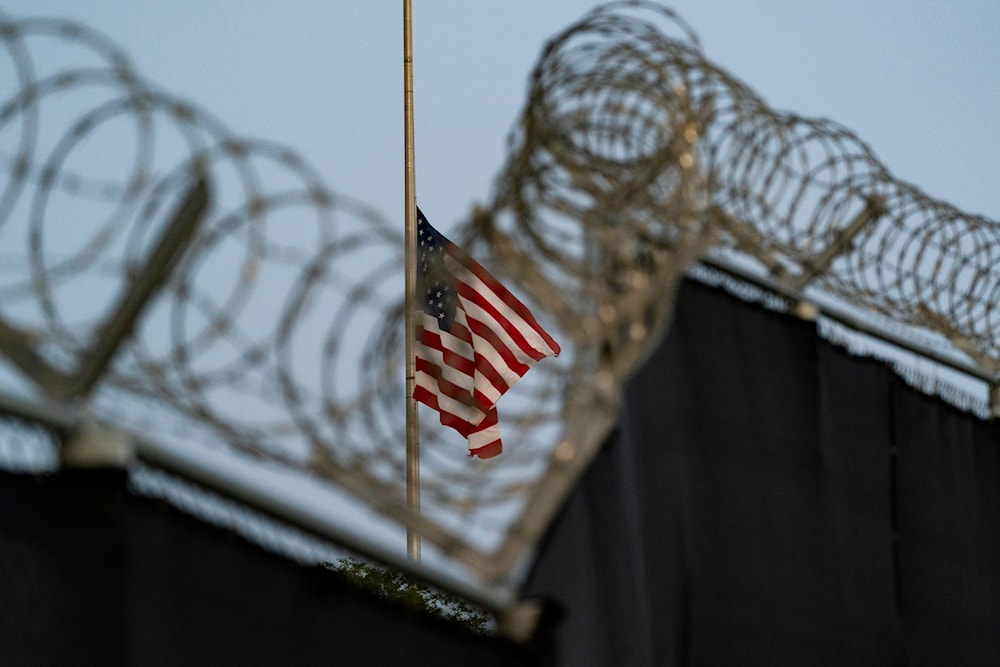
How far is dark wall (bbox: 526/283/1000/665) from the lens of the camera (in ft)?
17.8

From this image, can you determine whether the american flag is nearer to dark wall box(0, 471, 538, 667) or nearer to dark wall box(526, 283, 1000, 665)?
dark wall box(526, 283, 1000, 665)

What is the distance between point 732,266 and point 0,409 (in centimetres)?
314

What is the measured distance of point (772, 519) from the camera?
244 inches

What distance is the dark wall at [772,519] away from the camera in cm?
541

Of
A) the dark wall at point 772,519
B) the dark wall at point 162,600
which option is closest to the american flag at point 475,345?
the dark wall at point 772,519

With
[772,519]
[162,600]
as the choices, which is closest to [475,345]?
[772,519]

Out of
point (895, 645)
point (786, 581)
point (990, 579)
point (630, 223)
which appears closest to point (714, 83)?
point (630, 223)

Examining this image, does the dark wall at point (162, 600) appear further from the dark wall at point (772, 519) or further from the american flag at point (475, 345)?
the american flag at point (475, 345)

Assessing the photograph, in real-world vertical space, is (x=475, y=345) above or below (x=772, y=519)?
below

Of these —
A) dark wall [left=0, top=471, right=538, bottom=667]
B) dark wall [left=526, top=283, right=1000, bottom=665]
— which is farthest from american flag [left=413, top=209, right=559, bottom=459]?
dark wall [left=0, top=471, right=538, bottom=667]

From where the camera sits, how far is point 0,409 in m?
3.82

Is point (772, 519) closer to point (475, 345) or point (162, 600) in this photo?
point (475, 345)

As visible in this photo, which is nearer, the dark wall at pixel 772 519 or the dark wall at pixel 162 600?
the dark wall at pixel 162 600

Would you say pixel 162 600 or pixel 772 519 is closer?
Answer: pixel 162 600
